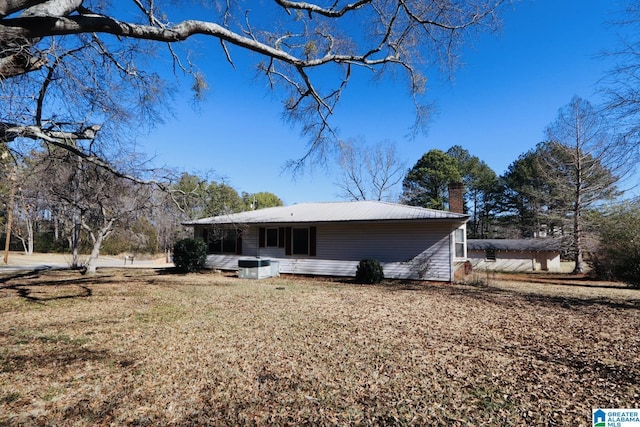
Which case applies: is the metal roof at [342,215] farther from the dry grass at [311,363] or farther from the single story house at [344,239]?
the dry grass at [311,363]

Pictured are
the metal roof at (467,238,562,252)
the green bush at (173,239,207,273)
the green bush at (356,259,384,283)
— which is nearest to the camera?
the green bush at (356,259,384,283)

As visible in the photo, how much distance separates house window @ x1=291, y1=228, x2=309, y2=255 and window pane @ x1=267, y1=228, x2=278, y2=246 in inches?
38.8

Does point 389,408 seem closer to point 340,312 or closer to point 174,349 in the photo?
point 174,349

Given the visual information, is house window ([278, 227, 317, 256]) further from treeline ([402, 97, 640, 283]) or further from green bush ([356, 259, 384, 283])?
treeline ([402, 97, 640, 283])

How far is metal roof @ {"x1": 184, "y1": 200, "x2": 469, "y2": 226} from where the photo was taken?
509 inches

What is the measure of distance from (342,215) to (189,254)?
7931mm

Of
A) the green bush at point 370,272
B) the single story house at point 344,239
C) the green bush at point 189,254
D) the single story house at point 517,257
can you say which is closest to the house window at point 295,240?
the single story house at point 344,239

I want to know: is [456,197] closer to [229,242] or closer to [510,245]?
[229,242]

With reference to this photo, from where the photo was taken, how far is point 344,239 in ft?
48.4

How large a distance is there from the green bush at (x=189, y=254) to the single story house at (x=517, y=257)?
22.8m

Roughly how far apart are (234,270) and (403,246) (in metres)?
8.69

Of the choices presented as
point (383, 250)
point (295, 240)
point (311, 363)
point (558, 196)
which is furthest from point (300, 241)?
point (558, 196)

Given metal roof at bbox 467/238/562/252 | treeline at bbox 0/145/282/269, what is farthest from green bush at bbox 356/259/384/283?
metal roof at bbox 467/238/562/252

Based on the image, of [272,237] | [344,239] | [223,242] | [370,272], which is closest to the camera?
[370,272]
